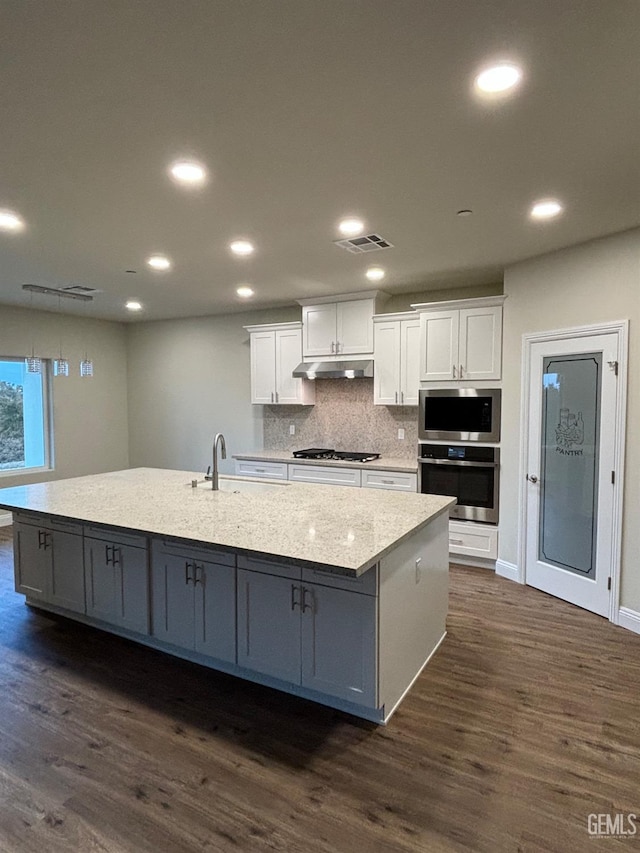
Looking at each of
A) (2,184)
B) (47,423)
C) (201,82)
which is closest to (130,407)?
(47,423)

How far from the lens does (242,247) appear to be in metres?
3.59

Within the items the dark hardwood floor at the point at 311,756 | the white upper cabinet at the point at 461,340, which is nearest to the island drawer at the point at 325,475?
the white upper cabinet at the point at 461,340

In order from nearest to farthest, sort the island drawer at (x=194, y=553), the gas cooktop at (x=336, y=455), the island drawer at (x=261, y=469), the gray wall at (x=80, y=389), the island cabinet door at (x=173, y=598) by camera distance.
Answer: the island drawer at (x=194, y=553), the island cabinet door at (x=173, y=598), the gas cooktop at (x=336, y=455), the island drawer at (x=261, y=469), the gray wall at (x=80, y=389)

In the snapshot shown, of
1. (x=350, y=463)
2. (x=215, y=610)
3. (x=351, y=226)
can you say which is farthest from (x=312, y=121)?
(x=350, y=463)

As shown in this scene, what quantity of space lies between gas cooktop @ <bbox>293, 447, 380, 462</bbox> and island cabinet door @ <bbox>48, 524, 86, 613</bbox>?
99.2 inches

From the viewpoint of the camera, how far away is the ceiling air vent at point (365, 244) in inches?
134

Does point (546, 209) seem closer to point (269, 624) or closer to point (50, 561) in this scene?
point (269, 624)

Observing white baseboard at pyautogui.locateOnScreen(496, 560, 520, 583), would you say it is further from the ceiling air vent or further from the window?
the window

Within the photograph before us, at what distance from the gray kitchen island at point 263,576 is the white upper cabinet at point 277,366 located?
2.25m

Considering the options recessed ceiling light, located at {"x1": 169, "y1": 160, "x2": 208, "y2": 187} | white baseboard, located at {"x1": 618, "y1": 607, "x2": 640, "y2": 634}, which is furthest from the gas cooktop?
recessed ceiling light, located at {"x1": 169, "y1": 160, "x2": 208, "y2": 187}

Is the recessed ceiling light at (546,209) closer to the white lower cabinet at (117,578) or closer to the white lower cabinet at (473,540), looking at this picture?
the white lower cabinet at (473,540)

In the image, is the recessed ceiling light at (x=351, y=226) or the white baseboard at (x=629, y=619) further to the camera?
the white baseboard at (x=629, y=619)

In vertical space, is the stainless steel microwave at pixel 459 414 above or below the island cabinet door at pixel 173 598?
above

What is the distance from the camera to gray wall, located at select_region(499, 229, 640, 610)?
3270 millimetres
